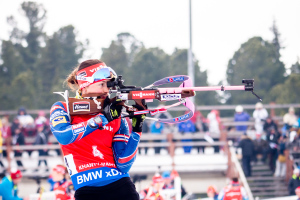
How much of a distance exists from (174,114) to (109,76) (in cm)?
1831

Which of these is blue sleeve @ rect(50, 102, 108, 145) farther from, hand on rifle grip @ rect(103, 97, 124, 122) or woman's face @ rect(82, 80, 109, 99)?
woman's face @ rect(82, 80, 109, 99)

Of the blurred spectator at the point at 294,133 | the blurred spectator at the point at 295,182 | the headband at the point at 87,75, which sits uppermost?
the headband at the point at 87,75

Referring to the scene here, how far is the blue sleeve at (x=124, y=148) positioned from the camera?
12.9ft

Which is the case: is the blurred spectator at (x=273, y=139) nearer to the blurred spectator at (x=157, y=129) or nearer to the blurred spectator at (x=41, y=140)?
the blurred spectator at (x=157, y=129)

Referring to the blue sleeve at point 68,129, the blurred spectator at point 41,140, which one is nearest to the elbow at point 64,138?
the blue sleeve at point 68,129

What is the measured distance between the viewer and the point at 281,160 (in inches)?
584

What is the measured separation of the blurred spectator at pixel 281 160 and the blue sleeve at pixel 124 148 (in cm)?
1135

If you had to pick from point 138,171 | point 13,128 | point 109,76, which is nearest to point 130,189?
point 109,76

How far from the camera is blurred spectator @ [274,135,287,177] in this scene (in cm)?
1468

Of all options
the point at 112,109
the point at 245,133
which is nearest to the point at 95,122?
the point at 112,109

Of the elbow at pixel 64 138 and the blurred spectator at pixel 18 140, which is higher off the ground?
the elbow at pixel 64 138

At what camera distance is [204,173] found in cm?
1563

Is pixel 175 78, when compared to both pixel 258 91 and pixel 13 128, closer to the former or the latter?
pixel 13 128

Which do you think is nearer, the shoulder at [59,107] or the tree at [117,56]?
the shoulder at [59,107]
